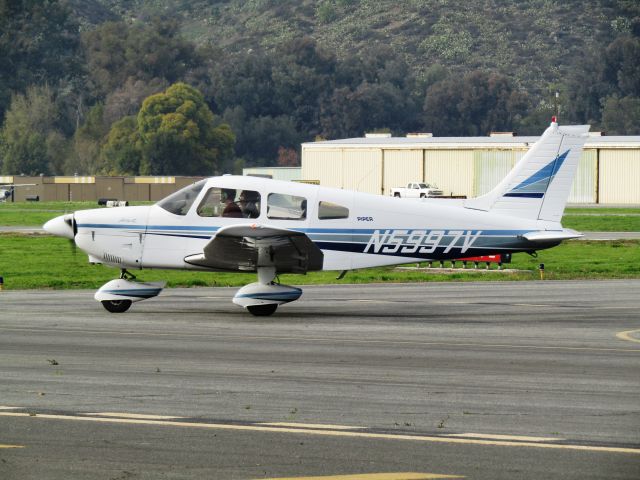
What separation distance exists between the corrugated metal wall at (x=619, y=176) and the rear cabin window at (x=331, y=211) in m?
62.6

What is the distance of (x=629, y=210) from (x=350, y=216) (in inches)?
2029

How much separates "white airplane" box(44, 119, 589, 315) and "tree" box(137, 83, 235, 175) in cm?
9719

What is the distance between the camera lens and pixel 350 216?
790 inches

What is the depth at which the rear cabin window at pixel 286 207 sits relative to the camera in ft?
64.9

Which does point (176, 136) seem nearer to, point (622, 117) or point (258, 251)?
point (622, 117)

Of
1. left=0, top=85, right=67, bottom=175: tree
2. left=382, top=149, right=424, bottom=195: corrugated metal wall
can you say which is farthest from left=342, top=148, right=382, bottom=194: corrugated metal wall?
left=0, top=85, right=67, bottom=175: tree

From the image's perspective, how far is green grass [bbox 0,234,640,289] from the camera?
91.3 ft

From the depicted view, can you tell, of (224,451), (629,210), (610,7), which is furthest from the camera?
(610,7)

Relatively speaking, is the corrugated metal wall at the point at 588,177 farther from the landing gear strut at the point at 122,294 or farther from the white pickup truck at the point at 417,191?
the landing gear strut at the point at 122,294

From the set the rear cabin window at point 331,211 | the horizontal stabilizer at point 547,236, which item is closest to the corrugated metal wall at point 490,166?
the horizontal stabilizer at point 547,236

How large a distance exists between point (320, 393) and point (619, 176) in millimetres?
70815

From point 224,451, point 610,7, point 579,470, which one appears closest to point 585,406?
point 579,470

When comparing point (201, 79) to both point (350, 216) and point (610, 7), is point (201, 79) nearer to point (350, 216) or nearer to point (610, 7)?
point (610, 7)

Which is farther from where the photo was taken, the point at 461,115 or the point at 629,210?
the point at 461,115
